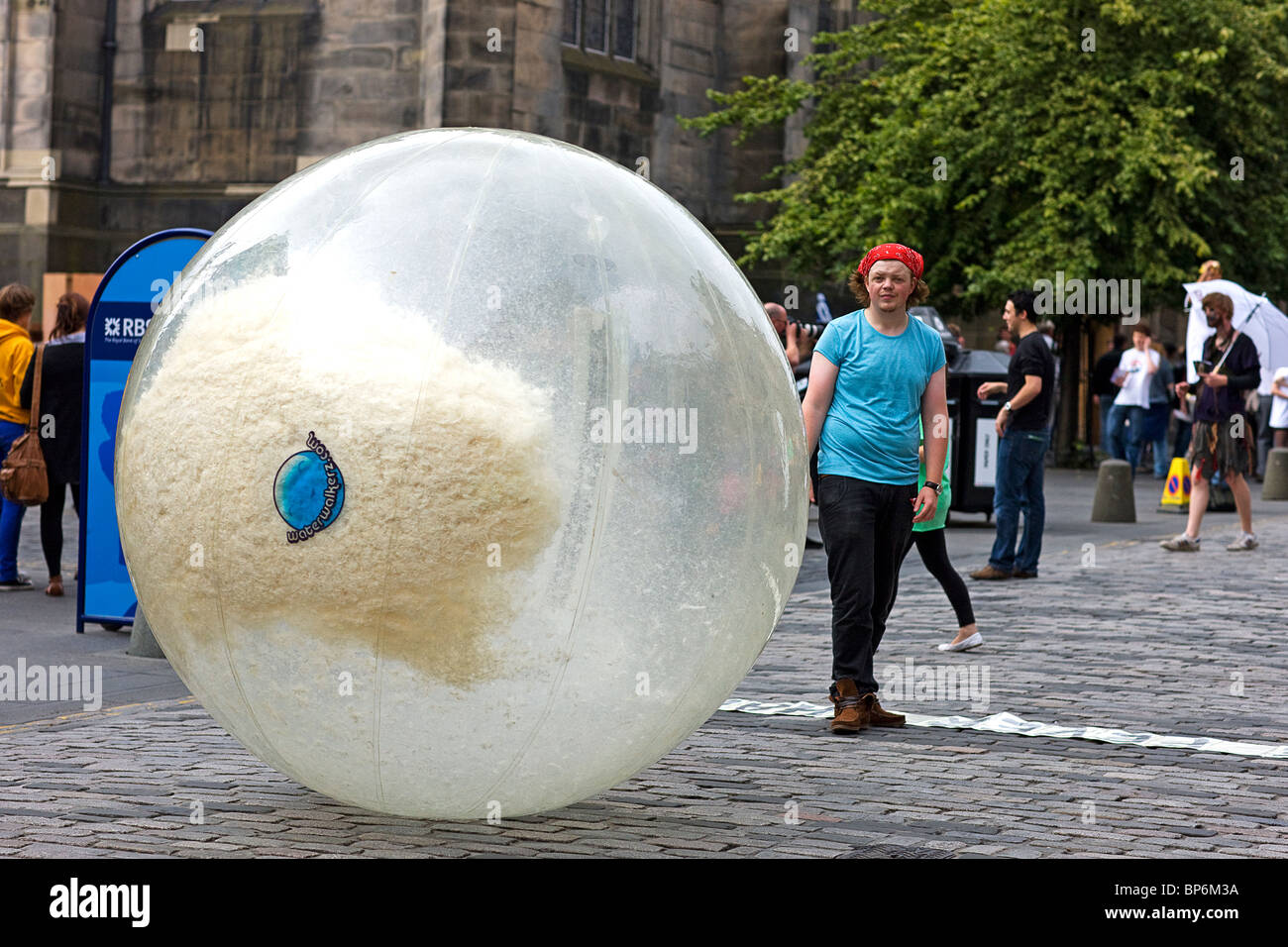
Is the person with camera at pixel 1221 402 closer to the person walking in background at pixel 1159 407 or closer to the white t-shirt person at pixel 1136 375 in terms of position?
the white t-shirt person at pixel 1136 375

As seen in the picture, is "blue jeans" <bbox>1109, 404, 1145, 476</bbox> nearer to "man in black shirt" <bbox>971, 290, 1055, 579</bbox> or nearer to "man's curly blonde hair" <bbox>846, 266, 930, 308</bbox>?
"man in black shirt" <bbox>971, 290, 1055, 579</bbox>

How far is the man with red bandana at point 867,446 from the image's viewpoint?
7223 millimetres

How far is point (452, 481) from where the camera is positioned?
14.6ft

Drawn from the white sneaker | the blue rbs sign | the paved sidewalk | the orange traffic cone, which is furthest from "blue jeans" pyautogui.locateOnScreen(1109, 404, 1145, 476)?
the blue rbs sign

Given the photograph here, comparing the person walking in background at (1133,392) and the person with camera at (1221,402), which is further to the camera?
the person walking in background at (1133,392)

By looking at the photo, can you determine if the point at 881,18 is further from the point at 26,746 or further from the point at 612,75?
the point at 26,746

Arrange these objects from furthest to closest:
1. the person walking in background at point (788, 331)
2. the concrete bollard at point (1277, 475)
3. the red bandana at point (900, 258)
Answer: the concrete bollard at point (1277, 475)
the person walking in background at point (788, 331)
the red bandana at point (900, 258)

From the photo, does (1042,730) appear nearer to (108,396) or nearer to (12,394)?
(108,396)

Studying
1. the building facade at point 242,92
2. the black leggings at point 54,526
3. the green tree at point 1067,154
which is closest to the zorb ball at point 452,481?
the black leggings at point 54,526

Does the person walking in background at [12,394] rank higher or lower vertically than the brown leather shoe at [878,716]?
higher

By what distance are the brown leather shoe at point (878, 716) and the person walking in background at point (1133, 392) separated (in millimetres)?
16354

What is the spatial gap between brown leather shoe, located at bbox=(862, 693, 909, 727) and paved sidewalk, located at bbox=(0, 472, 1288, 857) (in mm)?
94

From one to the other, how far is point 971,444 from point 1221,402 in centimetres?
265
